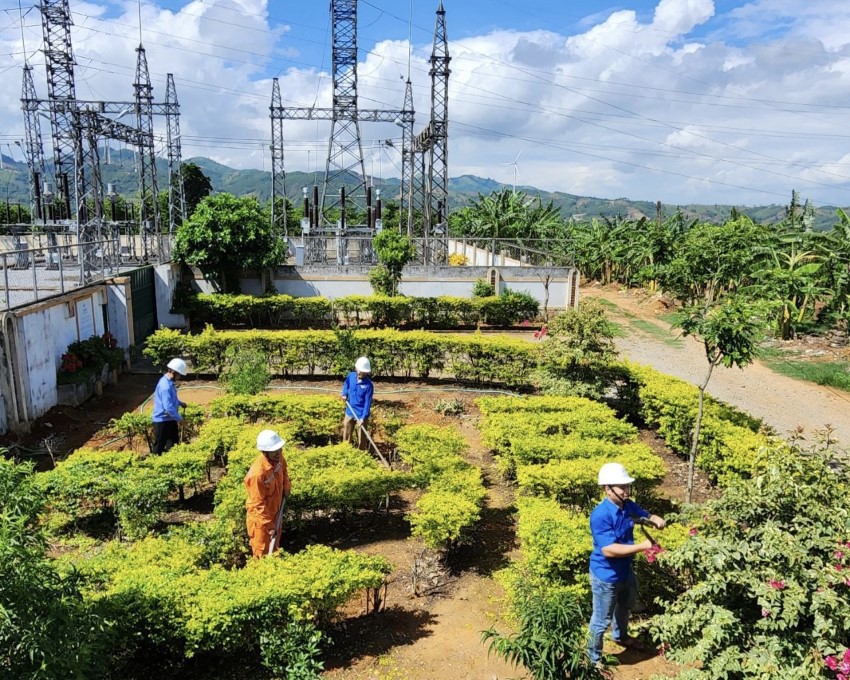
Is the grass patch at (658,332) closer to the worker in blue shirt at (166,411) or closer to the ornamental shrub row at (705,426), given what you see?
the ornamental shrub row at (705,426)

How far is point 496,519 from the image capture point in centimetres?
746

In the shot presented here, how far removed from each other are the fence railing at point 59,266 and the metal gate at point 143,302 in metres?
0.46

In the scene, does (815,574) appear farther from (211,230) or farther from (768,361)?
(211,230)

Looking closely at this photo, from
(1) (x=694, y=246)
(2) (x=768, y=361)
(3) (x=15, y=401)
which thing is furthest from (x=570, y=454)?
(1) (x=694, y=246)

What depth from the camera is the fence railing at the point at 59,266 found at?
1147 centimetres

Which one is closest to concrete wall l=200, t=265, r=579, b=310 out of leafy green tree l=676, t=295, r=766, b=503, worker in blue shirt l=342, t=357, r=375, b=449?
worker in blue shirt l=342, t=357, r=375, b=449

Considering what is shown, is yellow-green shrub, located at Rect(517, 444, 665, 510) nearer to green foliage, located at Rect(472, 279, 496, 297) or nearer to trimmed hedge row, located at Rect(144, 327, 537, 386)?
trimmed hedge row, located at Rect(144, 327, 537, 386)

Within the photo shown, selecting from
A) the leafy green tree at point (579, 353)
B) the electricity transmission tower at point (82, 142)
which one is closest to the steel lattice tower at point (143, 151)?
the electricity transmission tower at point (82, 142)

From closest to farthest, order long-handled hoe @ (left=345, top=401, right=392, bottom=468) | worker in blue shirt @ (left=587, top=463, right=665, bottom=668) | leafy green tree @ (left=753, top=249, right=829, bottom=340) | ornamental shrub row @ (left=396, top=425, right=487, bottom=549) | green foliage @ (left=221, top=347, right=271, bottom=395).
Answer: worker in blue shirt @ (left=587, top=463, right=665, bottom=668)
ornamental shrub row @ (left=396, top=425, right=487, bottom=549)
long-handled hoe @ (left=345, top=401, right=392, bottom=468)
green foliage @ (left=221, top=347, right=271, bottom=395)
leafy green tree @ (left=753, top=249, right=829, bottom=340)

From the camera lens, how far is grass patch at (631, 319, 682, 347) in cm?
1962

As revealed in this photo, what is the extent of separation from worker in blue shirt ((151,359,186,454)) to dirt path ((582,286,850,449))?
8.72 m

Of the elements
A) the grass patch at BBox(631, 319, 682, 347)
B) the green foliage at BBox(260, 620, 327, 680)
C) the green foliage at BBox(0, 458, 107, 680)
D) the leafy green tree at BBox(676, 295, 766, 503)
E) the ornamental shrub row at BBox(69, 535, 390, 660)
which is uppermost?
the leafy green tree at BBox(676, 295, 766, 503)

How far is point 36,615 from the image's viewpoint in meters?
3.31

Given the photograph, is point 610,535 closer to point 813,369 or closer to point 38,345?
point 38,345
